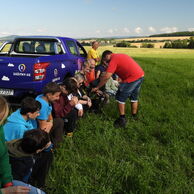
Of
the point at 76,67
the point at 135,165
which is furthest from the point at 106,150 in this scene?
the point at 76,67

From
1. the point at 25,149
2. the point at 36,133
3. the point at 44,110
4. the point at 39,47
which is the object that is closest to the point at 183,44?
the point at 39,47

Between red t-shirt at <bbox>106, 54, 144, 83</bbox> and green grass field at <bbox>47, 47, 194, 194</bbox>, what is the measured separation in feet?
3.10

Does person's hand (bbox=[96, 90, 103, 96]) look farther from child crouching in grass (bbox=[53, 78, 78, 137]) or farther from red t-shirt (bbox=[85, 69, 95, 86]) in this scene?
child crouching in grass (bbox=[53, 78, 78, 137])

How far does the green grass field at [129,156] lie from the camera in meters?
2.87

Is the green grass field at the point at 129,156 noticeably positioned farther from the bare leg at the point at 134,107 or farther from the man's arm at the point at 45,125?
the man's arm at the point at 45,125

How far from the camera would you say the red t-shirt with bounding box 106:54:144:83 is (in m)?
4.90

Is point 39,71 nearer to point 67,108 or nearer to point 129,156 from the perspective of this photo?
point 67,108

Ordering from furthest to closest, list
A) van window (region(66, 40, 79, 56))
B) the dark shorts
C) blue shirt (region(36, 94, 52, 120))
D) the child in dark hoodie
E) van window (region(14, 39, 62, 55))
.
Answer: van window (region(66, 40, 79, 56)), van window (region(14, 39, 62, 55)), the dark shorts, blue shirt (region(36, 94, 52, 120)), the child in dark hoodie

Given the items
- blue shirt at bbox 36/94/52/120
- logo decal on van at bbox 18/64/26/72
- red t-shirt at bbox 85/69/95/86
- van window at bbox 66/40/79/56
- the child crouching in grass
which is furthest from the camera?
van window at bbox 66/40/79/56

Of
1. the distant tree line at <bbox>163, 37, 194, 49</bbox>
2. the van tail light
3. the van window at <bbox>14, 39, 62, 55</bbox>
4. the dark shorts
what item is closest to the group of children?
the dark shorts

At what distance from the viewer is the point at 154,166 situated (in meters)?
3.40

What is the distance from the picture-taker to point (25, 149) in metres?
2.35

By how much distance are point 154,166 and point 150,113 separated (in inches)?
94.1

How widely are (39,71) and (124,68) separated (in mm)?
1955
